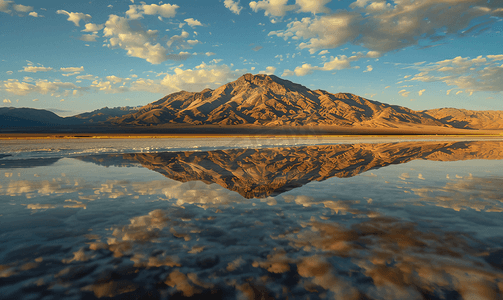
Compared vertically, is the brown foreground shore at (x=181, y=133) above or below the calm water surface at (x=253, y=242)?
above

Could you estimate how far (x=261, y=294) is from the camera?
359cm

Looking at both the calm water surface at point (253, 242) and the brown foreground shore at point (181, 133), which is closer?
the calm water surface at point (253, 242)

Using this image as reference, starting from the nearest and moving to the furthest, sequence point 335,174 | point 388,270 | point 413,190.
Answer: point 388,270 → point 413,190 → point 335,174

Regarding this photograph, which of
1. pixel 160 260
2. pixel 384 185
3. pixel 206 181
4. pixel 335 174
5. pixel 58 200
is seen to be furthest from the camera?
pixel 335 174

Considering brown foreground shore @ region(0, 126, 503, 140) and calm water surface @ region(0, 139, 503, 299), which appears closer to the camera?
calm water surface @ region(0, 139, 503, 299)

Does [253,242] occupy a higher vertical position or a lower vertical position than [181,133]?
lower

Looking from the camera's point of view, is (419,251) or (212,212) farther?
(212,212)

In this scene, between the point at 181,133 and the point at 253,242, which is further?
the point at 181,133

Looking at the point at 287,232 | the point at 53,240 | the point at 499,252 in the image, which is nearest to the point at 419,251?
the point at 499,252

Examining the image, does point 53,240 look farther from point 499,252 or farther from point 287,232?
point 499,252

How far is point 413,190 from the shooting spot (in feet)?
31.8

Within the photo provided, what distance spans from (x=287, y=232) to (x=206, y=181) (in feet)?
21.7

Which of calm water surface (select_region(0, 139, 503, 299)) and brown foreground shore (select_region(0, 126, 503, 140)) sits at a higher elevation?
brown foreground shore (select_region(0, 126, 503, 140))

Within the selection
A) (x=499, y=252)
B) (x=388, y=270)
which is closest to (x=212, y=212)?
(x=388, y=270)
